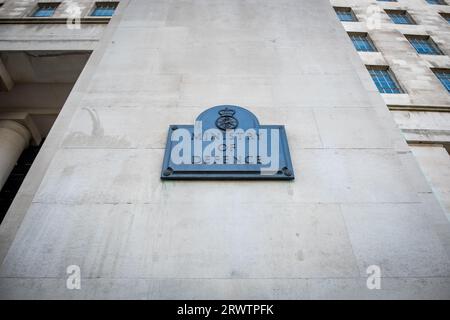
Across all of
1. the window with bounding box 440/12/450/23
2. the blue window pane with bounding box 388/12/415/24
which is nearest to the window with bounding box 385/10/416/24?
the blue window pane with bounding box 388/12/415/24

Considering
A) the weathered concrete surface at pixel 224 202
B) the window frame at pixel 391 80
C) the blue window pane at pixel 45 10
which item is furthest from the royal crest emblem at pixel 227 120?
the blue window pane at pixel 45 10

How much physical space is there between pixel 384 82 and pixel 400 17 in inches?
372

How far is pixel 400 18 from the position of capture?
19375mm

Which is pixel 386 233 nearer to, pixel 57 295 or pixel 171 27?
pixel 57 295

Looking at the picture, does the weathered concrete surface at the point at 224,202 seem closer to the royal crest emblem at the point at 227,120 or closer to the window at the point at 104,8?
the royal crest emblem at the point at 227,120

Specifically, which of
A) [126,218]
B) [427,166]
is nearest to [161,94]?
[126,218]

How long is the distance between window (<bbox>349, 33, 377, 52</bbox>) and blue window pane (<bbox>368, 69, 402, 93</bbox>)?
2314mm

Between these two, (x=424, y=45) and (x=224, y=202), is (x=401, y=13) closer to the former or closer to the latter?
(x=424, y=45)

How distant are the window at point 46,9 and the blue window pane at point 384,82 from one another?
17.0 meters

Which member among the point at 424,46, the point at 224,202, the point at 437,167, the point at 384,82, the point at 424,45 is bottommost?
the point at 224,202

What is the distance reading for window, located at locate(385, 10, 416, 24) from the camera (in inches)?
750

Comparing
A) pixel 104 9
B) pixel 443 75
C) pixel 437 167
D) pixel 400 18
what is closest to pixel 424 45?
pixel 443 75

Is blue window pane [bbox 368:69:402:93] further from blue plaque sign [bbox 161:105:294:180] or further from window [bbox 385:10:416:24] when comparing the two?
blue plaque sign [bbox 161:105:294:180]

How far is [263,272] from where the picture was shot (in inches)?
128
